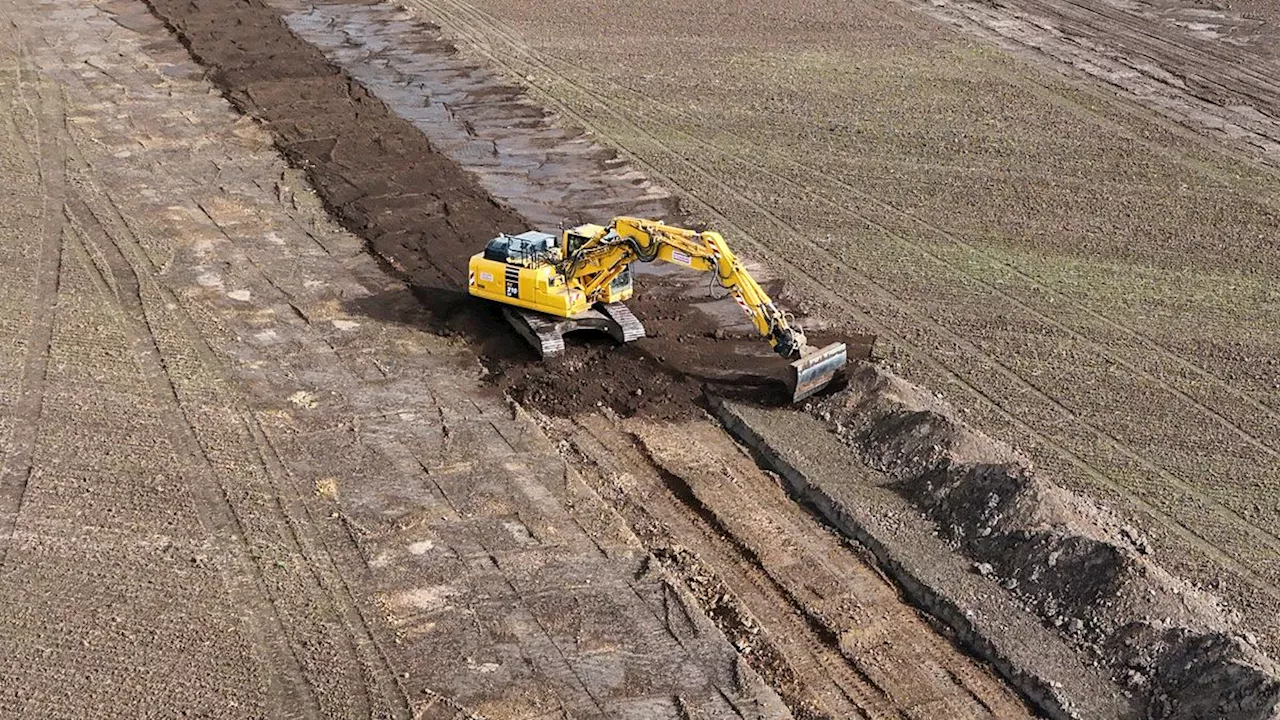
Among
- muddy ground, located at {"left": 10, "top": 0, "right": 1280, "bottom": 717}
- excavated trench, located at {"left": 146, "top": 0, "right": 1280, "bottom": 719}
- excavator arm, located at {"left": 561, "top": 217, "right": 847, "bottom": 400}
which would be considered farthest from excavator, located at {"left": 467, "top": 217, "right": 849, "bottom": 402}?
muddy ground, located at {"left": 10, "top": 0, "right": 1280, "bottom": 717}

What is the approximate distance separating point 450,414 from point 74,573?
5300mm

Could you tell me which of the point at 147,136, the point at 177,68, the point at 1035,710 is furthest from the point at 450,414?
the point at 177,68

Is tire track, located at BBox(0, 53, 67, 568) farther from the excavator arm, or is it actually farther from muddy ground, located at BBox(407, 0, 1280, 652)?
muddy ground, located at BBox(407, 0, 1280, 652)

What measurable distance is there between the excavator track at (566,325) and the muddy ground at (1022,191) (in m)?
3.44

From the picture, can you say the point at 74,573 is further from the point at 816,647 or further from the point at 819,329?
the point at 819,329

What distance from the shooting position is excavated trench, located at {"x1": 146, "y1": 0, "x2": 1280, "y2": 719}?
14.1 metres

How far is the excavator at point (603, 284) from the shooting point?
707 inches

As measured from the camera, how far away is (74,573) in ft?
48.3

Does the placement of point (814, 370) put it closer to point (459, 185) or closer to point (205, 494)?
point (205, 494)

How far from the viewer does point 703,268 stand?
59.6 feet

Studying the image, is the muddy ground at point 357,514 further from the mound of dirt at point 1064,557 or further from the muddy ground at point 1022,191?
the muddy ground at point 1022,191

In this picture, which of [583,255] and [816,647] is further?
[583,255]

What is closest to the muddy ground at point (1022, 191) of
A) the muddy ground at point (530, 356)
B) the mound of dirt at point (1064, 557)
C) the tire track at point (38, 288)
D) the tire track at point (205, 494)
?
the muddy ground at point (530, 356)

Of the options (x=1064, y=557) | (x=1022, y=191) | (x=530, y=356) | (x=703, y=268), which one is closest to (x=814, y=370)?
(x=703, y=268)
